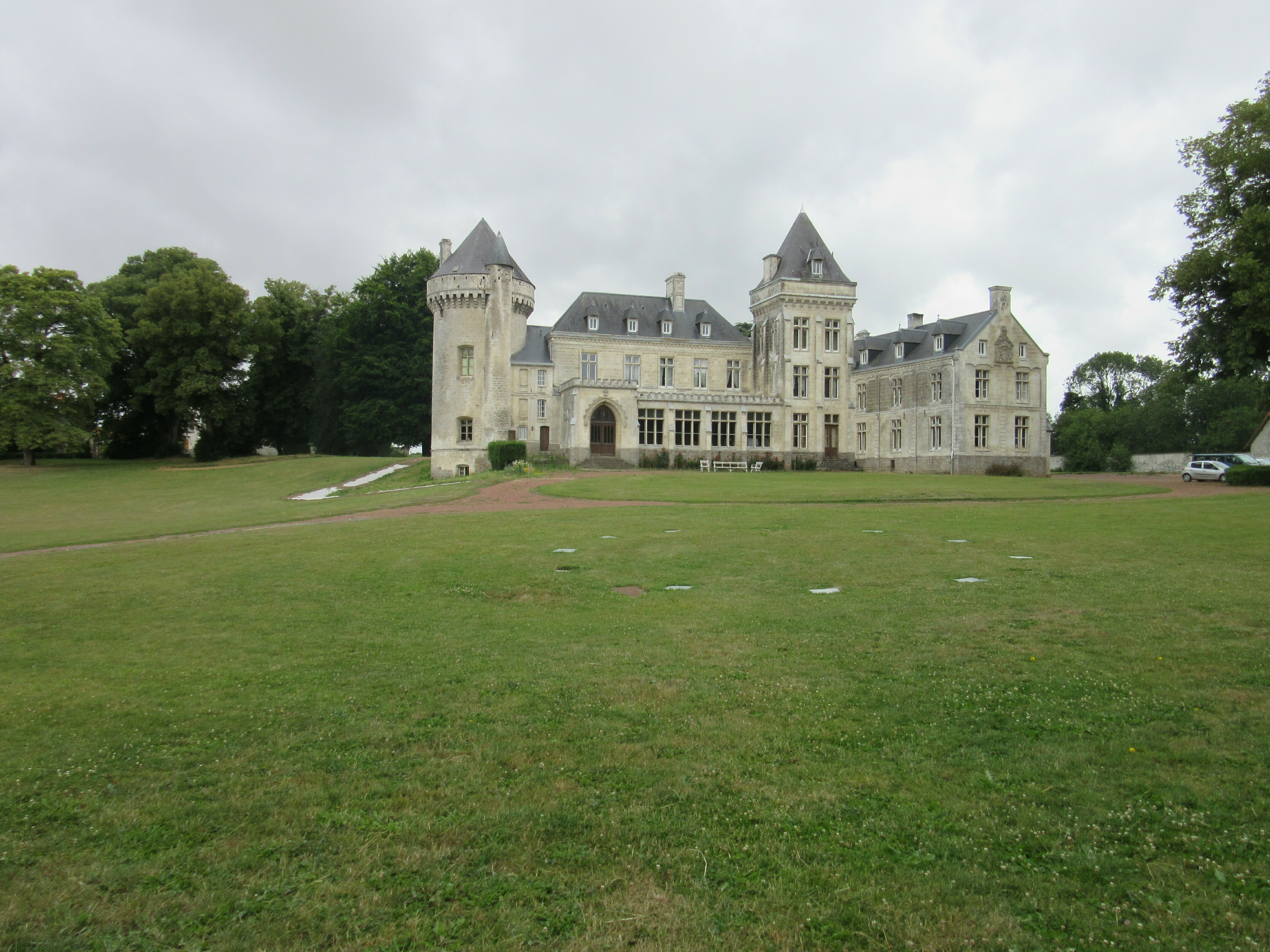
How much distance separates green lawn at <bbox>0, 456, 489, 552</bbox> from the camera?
26.1 meters

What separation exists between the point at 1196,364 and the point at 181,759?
36.1 m

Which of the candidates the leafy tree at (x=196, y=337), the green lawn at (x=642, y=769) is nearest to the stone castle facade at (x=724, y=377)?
the leafy tree at (x=196, y=337)

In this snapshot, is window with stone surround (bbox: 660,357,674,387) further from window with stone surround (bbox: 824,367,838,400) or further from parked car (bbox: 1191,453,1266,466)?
parked car (bbox: 1191,453,1266,466)

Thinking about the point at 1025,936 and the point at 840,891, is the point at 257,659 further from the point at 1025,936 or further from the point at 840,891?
the point at 1025,936

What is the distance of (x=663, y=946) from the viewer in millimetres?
4043

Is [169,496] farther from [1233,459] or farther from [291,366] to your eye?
[1233,459]

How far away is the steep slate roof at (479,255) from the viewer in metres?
52.4

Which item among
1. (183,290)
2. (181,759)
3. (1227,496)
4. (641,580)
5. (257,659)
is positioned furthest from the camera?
(183,290)

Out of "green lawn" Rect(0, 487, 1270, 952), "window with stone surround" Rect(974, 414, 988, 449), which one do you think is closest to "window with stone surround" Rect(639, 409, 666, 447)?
"window with stone surround" Rect(974, 414, 988, 449)

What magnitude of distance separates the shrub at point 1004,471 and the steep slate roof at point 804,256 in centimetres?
1684

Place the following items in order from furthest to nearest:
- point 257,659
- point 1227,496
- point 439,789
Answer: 1. point 1227,496
2. point 257,659
3. point 439,789

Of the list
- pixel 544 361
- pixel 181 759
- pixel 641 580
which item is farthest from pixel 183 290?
pixel 181 759

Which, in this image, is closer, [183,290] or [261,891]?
[261,891]

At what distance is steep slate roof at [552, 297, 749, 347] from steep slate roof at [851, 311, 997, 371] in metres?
10.4
